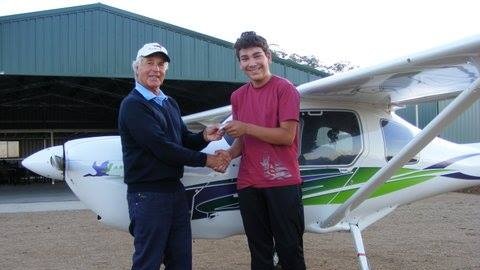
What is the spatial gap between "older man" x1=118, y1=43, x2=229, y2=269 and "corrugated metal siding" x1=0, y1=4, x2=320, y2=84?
11400 mm

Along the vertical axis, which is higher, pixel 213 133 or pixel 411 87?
pixel 411 87

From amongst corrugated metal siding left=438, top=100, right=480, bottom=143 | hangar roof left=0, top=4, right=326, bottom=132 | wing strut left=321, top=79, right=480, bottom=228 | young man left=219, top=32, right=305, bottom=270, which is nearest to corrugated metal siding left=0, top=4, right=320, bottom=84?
hangar roof left=0, top=4, right=326, bottom=132

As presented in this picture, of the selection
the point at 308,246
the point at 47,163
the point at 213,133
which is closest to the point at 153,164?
the point at 213,133

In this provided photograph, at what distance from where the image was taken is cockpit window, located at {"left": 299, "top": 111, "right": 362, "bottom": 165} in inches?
180

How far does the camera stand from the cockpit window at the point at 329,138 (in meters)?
4.57

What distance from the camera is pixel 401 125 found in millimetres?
5074

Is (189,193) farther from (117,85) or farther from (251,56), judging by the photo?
(117,85)

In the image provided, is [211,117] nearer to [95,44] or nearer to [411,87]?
[411,87]

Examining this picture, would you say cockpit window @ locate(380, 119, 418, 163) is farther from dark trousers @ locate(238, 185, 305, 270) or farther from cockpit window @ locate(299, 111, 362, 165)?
dark trousers @ locate(238, 185, 305, 270)

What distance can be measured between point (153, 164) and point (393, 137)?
254 cm

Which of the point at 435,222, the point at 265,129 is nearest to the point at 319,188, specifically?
the point at 265,129

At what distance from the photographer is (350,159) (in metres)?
4.72

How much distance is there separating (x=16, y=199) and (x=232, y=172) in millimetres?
14227

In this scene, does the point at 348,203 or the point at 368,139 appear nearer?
the point at 348,203
